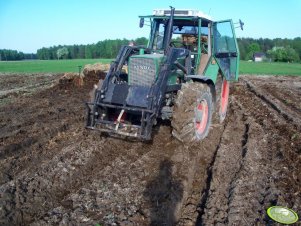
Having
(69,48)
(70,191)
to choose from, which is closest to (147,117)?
(70,191)

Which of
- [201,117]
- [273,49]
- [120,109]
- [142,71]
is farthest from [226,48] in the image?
[273,49]

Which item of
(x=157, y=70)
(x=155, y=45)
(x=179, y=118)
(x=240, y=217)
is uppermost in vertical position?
(x=155, y=45)

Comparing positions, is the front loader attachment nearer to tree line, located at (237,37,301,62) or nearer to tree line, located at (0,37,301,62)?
tree line, located at (237,37,301,62)

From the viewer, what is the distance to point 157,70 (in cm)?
639

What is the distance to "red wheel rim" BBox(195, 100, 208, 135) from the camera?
6.72m

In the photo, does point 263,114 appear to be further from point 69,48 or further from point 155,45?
point 69,48

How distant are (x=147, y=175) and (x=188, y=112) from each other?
145 cm

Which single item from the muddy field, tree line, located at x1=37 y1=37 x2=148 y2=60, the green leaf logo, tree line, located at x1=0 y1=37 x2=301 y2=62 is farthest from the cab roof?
tree line, located at x1=37 y1=37 x2=148 y2=60

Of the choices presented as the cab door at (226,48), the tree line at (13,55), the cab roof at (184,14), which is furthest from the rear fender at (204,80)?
the tree line at (13,55)

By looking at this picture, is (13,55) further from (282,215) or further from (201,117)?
(282,215)

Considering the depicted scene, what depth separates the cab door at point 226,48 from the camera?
778cm

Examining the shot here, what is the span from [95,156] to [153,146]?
1.12m

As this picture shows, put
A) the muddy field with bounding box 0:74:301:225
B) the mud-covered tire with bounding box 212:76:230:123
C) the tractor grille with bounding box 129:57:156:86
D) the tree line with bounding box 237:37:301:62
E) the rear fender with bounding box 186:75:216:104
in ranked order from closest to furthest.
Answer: the muddy field with bounding box 0:74:301:225 < the tractor grille with bounding box 129:57:156:86 < the rear fender with bounding box 186:75:216:104 < the mud-covered tire with bounding box 212:76:230:123 < the tree line with bounding box 237:37:301:62

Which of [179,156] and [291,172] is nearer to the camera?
[291,172]
